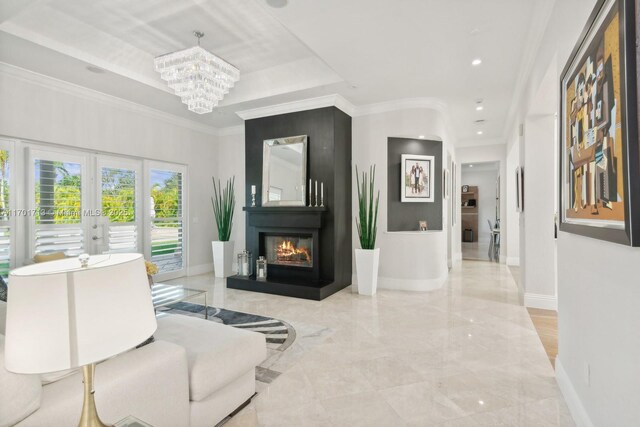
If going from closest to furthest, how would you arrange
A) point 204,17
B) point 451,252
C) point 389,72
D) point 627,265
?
point 627,265, point 204,17, point 389,72, point 451,252

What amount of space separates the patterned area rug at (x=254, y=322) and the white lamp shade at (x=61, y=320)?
230 cm

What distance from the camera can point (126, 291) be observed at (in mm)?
967

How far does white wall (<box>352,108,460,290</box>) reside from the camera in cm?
519

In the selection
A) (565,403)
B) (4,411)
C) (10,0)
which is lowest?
(565,403)

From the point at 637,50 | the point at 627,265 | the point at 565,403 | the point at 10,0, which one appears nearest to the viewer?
the point at 637,50

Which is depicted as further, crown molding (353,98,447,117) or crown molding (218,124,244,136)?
crown molding (218,124,244,136)

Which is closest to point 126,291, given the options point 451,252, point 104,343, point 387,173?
point 104,343

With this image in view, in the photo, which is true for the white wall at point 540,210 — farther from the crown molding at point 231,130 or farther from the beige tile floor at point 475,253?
the crown molding at point 231,130

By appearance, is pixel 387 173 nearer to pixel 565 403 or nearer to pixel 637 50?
pixel 565 403

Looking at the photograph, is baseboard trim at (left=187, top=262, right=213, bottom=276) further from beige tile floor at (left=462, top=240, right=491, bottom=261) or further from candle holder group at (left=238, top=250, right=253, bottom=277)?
beige tile floor at (left=462, top=240, right=491, bottom=261)

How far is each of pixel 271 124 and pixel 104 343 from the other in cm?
489

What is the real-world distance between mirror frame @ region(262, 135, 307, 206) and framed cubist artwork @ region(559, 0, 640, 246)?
Result: 3515mm

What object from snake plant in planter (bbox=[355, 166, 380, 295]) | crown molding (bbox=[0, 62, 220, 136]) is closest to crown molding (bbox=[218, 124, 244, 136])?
→ crown molding (bbox=[0, 62, 220, 136])

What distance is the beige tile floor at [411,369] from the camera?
205 cm
